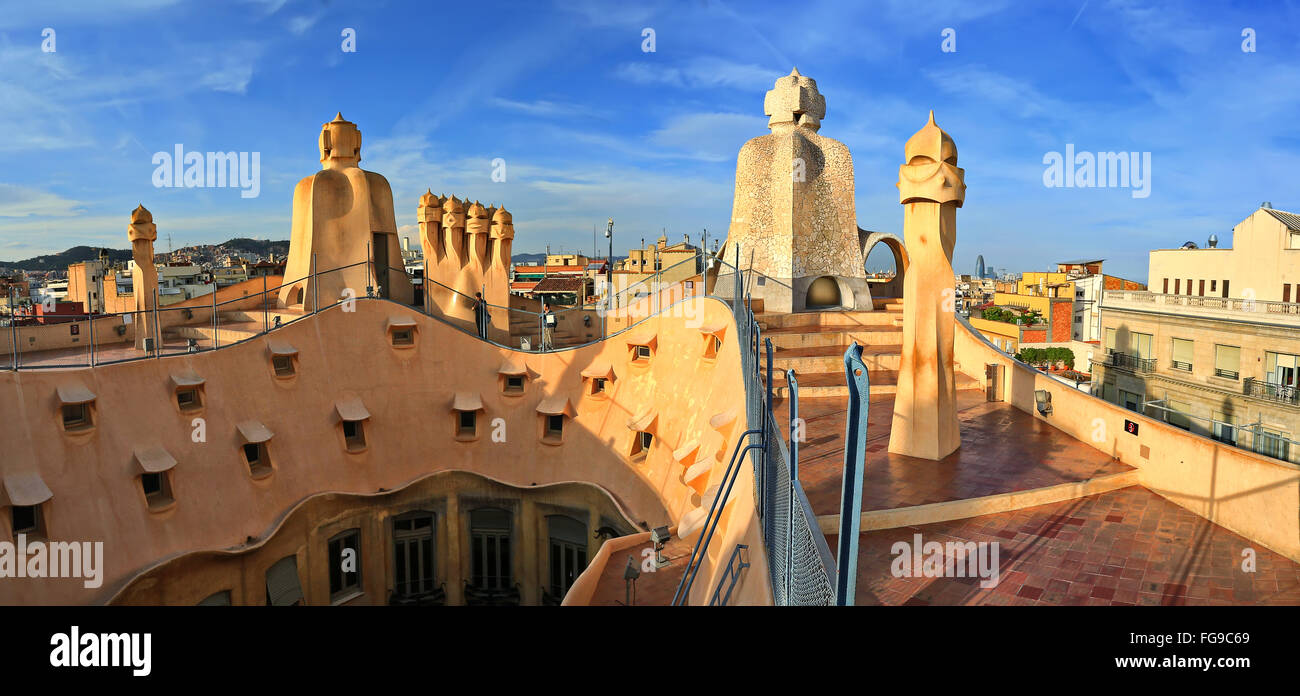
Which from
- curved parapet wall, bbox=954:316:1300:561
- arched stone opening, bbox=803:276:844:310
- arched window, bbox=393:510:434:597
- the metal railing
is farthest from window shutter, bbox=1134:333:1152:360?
arched window, bbox=393:510:434:597

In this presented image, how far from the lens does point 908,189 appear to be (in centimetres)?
1015

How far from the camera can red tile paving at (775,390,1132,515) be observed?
8.84 m

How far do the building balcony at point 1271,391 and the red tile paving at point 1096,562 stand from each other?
16.1m

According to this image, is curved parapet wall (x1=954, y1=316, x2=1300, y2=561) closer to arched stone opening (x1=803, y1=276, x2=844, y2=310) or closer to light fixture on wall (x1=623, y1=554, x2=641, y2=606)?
light fixture on wall (x1=623, y1=554, x2=641, y2=606)

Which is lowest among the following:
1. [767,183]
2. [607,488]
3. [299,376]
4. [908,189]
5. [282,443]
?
[607,488]

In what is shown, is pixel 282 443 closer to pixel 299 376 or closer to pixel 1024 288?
pixel 299 376

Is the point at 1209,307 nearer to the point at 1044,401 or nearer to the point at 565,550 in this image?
the point at 1044,401

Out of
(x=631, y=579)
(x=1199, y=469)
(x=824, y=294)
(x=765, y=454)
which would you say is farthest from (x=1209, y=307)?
(x=765, y=454)

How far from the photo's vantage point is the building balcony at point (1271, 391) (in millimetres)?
20438

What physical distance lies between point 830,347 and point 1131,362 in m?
15.3

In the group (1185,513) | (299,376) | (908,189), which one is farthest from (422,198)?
(1185,513)

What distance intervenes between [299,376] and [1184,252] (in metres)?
30.9

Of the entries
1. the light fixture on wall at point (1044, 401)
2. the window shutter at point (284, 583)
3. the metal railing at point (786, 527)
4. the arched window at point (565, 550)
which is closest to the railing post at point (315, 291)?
the window shutter at point (284, 583)
